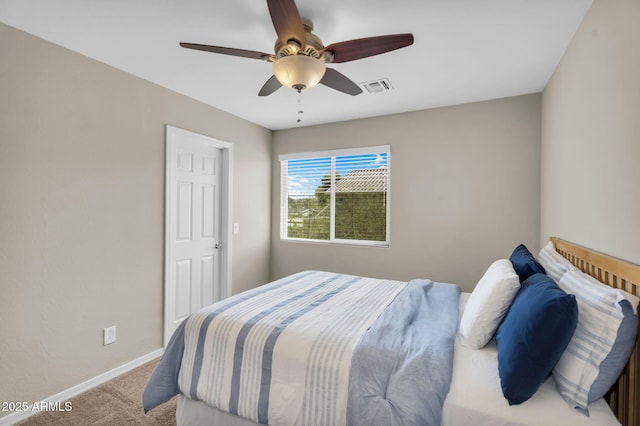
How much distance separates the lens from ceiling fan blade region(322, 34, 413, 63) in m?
1.59

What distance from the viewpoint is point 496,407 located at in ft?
3.66

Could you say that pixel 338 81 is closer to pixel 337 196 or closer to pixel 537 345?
pixel 537 345

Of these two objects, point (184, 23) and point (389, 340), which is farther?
point (184, 23)

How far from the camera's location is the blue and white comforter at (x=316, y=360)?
128 cm

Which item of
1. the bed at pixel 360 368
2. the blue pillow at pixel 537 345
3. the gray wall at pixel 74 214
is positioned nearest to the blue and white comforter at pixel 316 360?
the bed at pixel 360 368

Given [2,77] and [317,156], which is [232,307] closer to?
[2,77]

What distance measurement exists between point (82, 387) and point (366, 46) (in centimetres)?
307

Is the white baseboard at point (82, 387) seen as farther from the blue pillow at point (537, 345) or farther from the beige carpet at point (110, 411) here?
the blue pillow at point (537, 345)

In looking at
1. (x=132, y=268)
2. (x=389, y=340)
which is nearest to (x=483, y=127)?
(x=389, y=340)

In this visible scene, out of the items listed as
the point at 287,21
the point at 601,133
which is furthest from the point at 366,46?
the point at 601,133

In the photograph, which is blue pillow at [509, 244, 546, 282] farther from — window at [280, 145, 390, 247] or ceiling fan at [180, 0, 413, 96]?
window at [280, 145, 390, 247]

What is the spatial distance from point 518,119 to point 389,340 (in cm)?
273

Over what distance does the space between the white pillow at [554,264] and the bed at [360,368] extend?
0.4 inches

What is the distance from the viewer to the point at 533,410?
3.55ft
